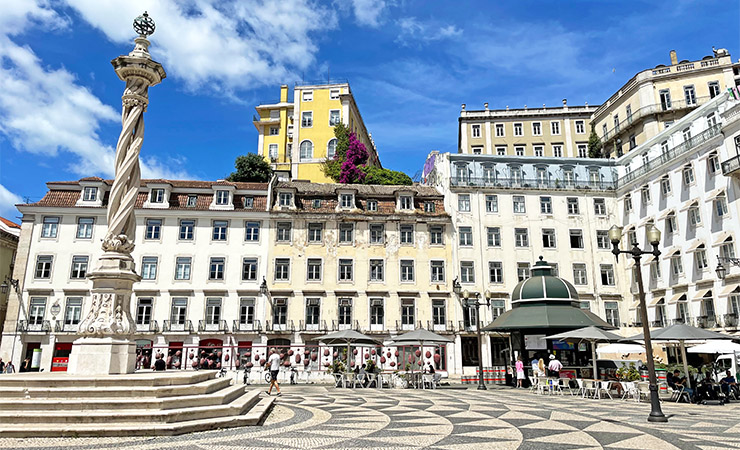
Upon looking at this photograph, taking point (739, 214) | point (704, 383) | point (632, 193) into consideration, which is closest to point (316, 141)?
point (632, 193)

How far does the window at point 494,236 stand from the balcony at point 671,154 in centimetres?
1066

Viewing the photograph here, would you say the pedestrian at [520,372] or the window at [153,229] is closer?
the pedestrian at [520,372]

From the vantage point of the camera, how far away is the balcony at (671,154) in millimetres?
31016

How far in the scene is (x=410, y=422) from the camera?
Answer: 12.0 m

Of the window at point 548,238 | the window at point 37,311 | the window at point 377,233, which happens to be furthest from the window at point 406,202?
the window at point 37,311

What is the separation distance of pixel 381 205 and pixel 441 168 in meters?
6.27

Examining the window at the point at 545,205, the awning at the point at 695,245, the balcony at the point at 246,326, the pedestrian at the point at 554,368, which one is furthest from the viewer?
the window at the point at 545,205

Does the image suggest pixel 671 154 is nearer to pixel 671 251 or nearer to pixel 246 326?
pixel 671 251

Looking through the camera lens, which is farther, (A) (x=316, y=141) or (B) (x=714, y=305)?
(A) (x=316, y=141)

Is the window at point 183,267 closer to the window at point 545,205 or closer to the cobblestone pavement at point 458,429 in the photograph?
the cobblestone pavement at point 458,429

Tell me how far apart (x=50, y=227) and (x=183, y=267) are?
9509mm

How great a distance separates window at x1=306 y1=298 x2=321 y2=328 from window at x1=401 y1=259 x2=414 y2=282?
6.37 m

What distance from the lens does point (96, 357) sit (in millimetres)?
12523

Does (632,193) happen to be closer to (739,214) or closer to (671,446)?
(739,214)
